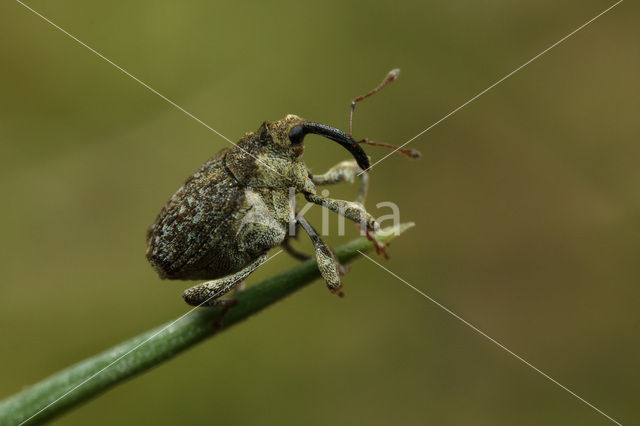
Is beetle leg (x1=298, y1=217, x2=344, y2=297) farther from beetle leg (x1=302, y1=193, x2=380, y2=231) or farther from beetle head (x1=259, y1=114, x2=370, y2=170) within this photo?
beetle head (x1=259, y1=114, x2=370, y2=170)

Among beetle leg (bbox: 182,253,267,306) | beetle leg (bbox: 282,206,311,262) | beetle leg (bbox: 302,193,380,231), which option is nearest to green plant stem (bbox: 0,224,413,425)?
beetle leg (bbox: 182,253,267,306)

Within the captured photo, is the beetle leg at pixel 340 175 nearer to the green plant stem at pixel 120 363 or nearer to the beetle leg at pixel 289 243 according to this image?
the beetle leg at pixel 289 243

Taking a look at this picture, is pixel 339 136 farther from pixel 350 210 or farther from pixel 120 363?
pixel 120 363

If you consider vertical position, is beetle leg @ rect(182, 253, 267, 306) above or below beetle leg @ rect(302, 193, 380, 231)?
below

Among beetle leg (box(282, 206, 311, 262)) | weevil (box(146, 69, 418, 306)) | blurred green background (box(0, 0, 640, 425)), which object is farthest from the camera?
blurred green background (box(0, 0, 640, 425))

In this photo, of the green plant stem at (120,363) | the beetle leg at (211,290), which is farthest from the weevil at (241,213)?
the green plant stem at (120,363)

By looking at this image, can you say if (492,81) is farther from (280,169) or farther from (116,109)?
(116,109)

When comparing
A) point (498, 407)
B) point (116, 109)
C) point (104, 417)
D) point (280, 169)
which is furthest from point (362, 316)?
point (116, 109)
